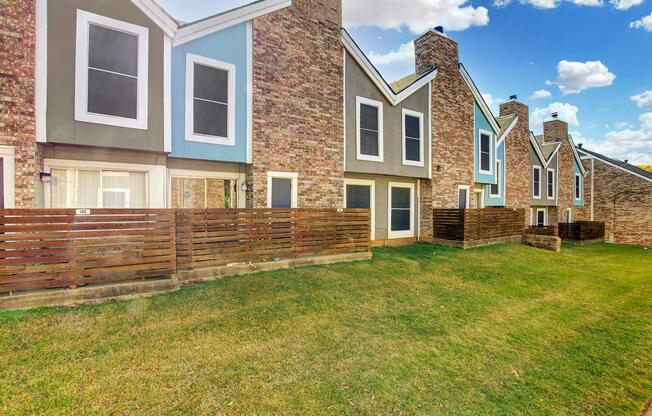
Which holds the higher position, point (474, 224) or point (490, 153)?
point (490, 153)

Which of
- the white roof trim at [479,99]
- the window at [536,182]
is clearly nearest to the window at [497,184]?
the white roof trim at [479,99]

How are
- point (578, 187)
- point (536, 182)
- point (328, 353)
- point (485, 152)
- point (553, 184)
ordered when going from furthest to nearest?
1. point (578, 187)
2. point (553, 184)
3. point (536, 182)
4. point (485, 152)
5. point (328, 353)

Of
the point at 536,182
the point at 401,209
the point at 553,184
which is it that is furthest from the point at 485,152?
the point at 553,184

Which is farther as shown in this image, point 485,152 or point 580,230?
point 580,230

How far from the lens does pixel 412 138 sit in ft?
45.2

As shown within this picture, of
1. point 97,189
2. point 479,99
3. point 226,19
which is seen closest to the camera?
point 97,189

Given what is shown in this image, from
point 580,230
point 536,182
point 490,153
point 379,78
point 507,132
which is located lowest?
point 580,230

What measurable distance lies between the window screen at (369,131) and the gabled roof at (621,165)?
24259 mm

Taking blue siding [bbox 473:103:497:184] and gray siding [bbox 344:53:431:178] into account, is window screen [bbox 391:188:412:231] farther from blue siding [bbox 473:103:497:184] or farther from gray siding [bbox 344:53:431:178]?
blue siding [bbox 473:103:497:184]

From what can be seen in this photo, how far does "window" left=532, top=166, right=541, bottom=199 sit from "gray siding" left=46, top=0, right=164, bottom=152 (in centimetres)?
2394

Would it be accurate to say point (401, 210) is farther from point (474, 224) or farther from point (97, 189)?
point (97, 189)

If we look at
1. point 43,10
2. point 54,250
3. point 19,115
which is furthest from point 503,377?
point 43,10

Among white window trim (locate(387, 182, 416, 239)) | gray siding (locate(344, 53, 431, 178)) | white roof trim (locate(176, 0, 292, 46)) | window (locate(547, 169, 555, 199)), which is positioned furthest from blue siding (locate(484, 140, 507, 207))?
white roof trim (locate(176, 0, 292, 46))

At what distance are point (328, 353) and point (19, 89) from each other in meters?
8.04
